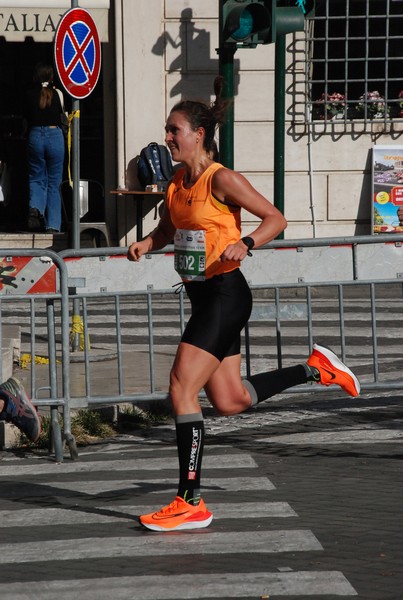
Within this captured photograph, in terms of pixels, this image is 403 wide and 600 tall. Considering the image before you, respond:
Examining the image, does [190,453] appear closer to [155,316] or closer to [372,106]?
[155,316]

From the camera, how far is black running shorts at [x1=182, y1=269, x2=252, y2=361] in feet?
19.6

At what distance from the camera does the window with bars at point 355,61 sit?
1862 cm

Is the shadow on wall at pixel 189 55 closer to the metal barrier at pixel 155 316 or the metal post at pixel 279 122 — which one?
the metal post at pixel 279 122

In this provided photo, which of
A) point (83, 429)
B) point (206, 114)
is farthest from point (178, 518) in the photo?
point (83, 429)

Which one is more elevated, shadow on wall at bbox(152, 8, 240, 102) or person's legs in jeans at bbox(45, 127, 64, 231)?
shadow on wall at bbox(152, 8, 240, 102)

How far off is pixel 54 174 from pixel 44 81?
1161 millimetres

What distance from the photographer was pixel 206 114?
6.12m

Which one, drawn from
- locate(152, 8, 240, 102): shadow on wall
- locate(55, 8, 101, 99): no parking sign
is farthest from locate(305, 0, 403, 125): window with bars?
locate(55, 8, 101, 99): no parking sign

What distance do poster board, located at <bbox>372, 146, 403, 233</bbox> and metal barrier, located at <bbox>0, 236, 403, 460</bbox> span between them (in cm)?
932

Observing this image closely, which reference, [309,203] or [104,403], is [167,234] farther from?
[309,203]

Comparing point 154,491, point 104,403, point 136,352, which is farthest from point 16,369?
point 154,491

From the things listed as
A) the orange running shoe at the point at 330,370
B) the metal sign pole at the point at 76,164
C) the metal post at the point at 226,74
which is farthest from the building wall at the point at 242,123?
the orange running shoe at the point at 330,370

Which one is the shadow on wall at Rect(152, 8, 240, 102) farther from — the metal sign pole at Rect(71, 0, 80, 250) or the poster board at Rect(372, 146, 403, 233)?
the metal sign pole at Rect(71, 0, 80, 250)

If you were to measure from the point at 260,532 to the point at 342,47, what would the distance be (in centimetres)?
1381
